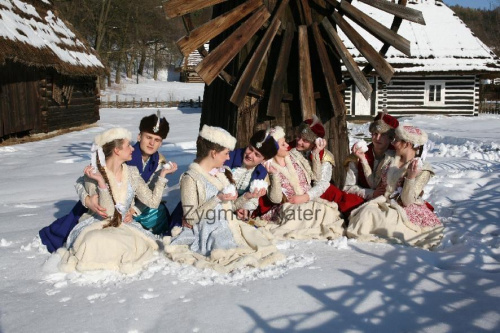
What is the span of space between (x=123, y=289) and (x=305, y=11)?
359cm

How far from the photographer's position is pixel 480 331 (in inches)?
102

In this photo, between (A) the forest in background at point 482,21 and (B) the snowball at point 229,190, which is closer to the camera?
(B) the snowball at point 229,190

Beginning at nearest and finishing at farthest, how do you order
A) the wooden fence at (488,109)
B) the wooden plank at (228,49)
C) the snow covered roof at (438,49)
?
the wooden plank at (228,49) < the snow covered roof at (438,49) < the wooden fence at (488,109)

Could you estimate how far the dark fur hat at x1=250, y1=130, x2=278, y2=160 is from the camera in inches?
164

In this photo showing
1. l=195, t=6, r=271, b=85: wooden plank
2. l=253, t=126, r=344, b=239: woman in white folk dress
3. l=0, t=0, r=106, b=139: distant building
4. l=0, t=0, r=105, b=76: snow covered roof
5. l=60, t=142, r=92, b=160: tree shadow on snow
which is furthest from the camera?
l=0, t=0, r=106, b=139: distant building

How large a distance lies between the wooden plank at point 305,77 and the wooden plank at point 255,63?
31 cm

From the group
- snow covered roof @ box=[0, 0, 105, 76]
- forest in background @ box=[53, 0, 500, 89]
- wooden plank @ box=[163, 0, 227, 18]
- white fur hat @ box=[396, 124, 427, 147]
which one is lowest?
white fur hat @ box=[396, 124, 427, 147]

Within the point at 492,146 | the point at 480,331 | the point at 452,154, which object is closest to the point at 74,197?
the point at 480,331

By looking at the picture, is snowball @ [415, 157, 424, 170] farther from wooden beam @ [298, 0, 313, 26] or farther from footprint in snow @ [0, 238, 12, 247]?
footprint in snow @ [0, 238, 12, 247]

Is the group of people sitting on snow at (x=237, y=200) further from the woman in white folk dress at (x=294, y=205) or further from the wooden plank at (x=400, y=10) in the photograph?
the wooden plank at (x=400, y=10)

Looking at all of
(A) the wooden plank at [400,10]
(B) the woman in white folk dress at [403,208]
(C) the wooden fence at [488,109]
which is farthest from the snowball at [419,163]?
(C) the wooden fence at [488,109]

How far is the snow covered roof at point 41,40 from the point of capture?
11336 millimetres

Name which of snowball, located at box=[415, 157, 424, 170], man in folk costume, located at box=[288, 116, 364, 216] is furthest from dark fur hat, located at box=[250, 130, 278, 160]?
snowball, located at box=[415, 157, 424, 170]

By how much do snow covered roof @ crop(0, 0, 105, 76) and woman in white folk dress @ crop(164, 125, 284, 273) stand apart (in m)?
8.05
